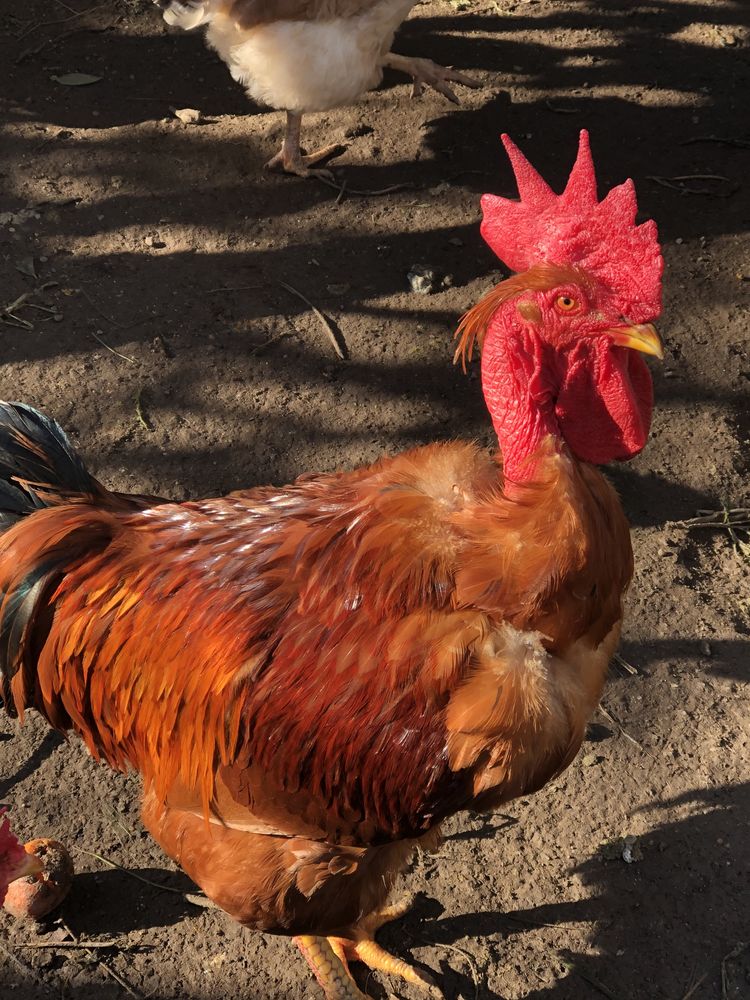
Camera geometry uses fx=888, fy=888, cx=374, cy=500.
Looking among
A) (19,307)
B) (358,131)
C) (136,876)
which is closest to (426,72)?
(358,131)

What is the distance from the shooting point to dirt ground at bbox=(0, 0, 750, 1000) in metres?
3.01

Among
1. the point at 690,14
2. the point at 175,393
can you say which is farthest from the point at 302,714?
the point at 690,14

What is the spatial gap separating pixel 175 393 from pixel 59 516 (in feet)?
6.20

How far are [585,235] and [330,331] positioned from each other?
2569 mm

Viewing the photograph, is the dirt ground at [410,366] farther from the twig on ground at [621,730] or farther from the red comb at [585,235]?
the red comb at [585,235]

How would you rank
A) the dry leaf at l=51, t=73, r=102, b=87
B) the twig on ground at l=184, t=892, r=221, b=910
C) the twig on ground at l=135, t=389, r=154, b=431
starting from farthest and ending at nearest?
the dry leaf at l=51, t=73, r=102, b=87 → the twig on ground at l=135, t=389, r=154, b=431 → the twig on ground at l=184, t=892, r=221, b=910

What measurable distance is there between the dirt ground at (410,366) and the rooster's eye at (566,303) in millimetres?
1931

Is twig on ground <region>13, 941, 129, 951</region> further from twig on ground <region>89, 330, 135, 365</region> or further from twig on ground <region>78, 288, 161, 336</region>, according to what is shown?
twig on ground <region>78, 288, 161, 336</region>

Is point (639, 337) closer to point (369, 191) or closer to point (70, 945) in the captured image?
point (70, 945)

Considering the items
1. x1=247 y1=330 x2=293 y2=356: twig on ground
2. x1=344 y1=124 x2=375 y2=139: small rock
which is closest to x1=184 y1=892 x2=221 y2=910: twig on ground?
x1=247 y1=330 x2=293 y2=356: twig on ground

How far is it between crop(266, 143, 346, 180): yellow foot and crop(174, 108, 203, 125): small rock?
584 mm

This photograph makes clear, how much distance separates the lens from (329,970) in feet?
9.33

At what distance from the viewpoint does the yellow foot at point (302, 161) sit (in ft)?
17.2

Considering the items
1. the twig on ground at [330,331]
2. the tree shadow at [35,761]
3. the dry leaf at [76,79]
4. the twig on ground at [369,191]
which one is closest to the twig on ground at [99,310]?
the twig on ground at [330,331]
